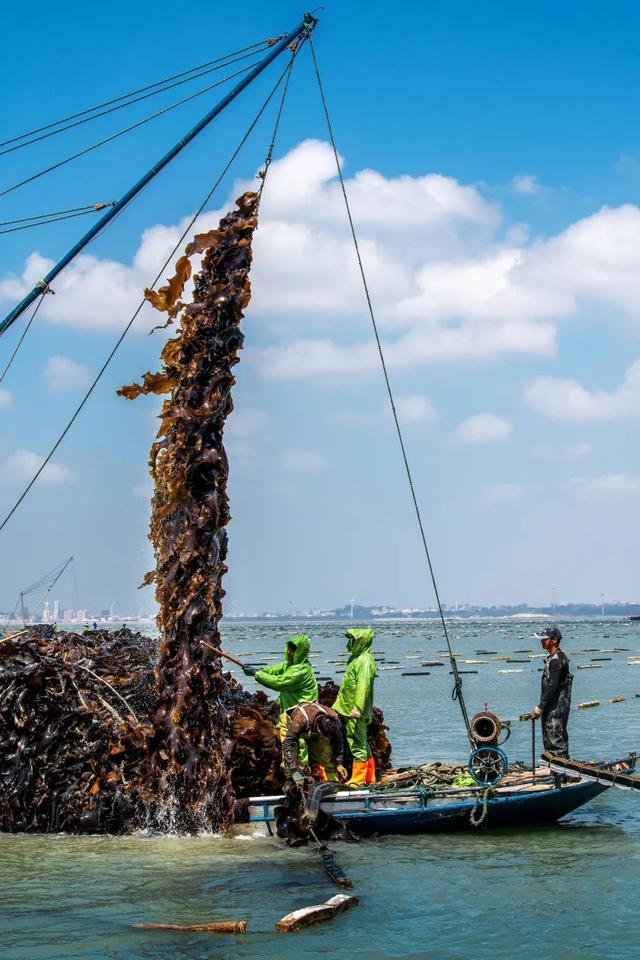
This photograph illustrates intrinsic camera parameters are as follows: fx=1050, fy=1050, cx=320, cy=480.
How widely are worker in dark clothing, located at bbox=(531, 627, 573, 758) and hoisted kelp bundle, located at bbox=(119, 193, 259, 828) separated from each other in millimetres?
4733

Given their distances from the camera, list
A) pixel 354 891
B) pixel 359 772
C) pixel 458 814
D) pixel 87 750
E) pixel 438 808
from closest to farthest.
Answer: pixel 354 891 → pixel 438 808 → pixel 458 814 → pixel 359 772 → pixel 87 750

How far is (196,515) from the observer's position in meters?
15.7

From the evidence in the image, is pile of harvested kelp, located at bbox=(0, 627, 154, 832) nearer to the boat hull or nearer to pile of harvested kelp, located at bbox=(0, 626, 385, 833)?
pile of harvested kelp, located at bbox=(0, 626, 385, 833)

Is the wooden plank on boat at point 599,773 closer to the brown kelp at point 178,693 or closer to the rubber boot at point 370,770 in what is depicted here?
the rubber boot at point 370,770

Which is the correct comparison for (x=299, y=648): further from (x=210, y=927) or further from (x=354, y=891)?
(x=210, y=927)

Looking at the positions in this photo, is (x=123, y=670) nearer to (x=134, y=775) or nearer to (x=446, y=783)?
(x=134, y=775)

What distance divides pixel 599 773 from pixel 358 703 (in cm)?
342

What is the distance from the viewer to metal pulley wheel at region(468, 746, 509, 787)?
14.6 m

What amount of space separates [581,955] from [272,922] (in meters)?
3.15

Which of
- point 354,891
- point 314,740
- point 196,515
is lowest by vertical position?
point 354,891

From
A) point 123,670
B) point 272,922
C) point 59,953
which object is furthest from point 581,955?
point 123,670

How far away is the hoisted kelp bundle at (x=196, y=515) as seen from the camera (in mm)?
14898

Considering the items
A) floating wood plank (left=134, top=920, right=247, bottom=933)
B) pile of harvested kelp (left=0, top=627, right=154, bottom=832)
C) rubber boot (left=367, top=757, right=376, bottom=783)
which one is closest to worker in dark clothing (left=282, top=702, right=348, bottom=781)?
rubber boot (left=367, top=757, right=376, bottom=783)

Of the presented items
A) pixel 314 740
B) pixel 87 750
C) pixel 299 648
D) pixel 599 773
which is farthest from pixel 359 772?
pixel 87 750
